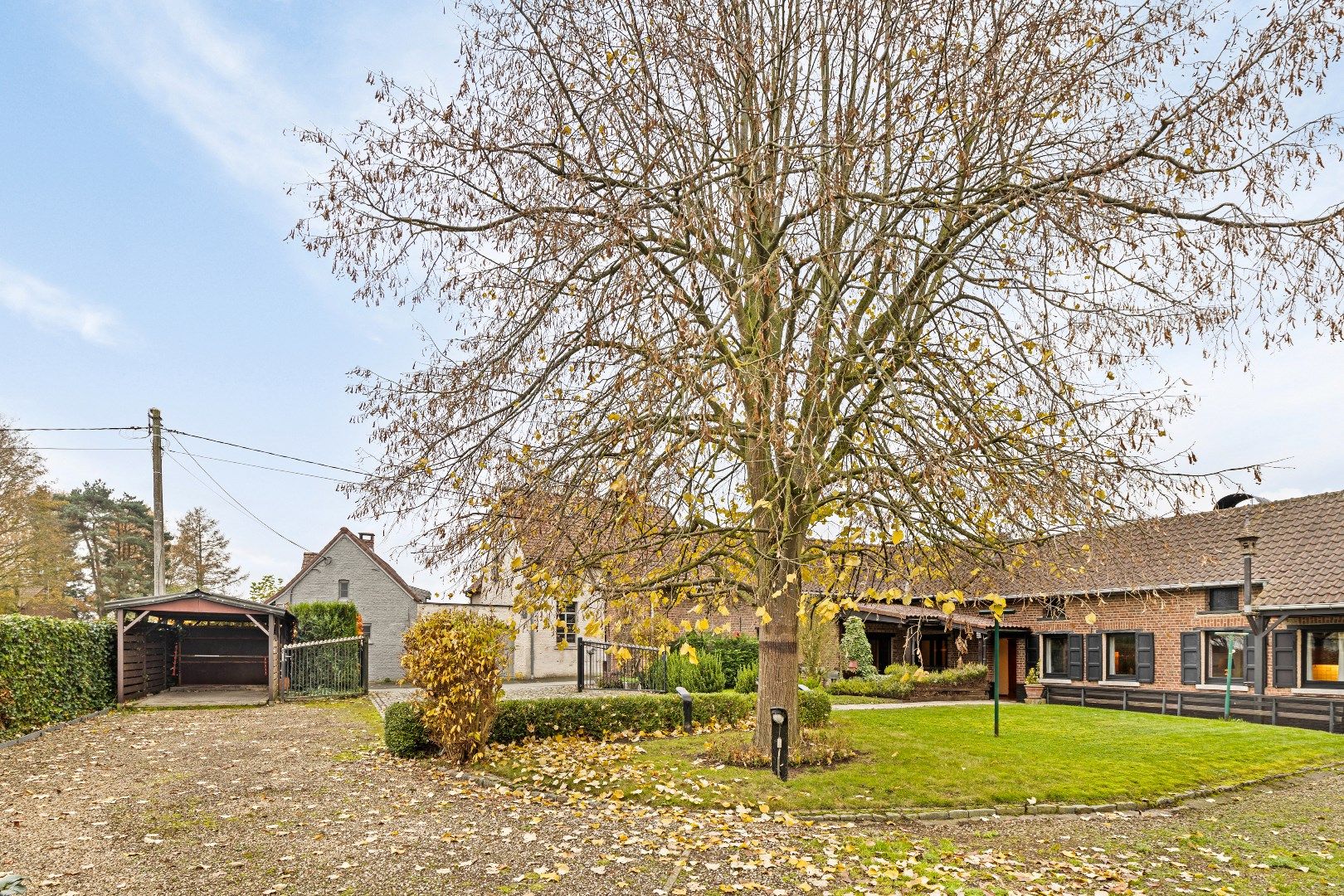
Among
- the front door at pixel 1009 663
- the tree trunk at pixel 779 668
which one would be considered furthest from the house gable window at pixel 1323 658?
the tree trunk at pixel 779 668

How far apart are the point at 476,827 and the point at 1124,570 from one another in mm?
7696

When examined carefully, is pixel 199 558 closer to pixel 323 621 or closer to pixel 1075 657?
pixel 323 621

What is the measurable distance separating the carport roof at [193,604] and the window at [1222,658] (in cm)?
2495

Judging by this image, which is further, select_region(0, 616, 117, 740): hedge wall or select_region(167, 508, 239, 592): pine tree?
select_region(167, 508, 239, 592): pine tree

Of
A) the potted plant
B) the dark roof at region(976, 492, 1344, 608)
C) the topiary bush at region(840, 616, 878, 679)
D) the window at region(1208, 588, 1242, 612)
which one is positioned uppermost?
the dark roof at region(976, 492, 1344, 608)

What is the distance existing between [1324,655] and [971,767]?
558 inches

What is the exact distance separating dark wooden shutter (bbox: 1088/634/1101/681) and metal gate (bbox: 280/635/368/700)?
21.9 meters

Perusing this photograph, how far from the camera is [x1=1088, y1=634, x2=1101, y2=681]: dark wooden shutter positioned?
25562 mm

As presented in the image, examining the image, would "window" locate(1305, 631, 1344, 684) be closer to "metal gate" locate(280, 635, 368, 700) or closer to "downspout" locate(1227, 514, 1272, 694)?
"downspout" locate(1227, 514, 1272, 694)

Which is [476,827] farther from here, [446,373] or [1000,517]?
[1000,517]

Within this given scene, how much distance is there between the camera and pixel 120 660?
19594mm

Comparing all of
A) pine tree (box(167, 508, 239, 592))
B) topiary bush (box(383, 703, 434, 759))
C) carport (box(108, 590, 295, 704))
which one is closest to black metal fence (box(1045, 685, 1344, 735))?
topiary bush (box(383, 703, 434, 759))

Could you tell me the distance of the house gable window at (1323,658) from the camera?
63.3ft

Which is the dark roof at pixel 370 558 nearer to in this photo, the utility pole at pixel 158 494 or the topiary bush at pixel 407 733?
the utility pole at pixel 158 494
